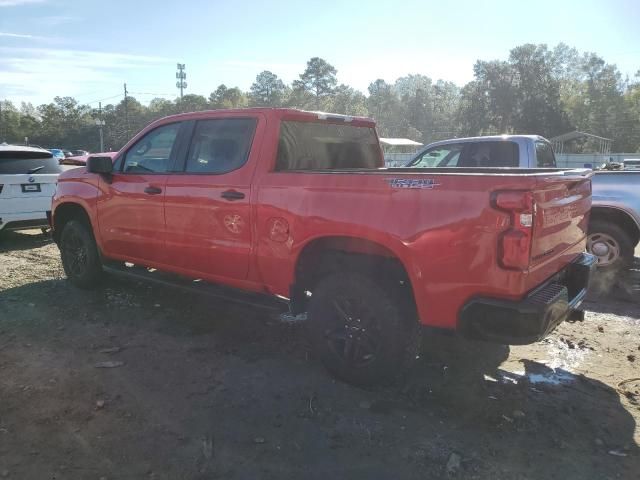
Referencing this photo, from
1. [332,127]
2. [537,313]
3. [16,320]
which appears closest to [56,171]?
[16,320]

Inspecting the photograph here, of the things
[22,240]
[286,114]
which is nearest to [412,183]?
[286,114]

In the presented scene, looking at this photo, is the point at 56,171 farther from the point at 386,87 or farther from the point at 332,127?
the point at 386,87

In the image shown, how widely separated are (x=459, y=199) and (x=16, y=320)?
176 inches

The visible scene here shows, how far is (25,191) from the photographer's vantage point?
8.31 metres

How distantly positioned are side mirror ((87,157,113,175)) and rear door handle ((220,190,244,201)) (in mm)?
1715

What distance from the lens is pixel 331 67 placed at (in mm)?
97625

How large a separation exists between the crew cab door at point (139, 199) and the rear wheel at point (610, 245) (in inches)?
210

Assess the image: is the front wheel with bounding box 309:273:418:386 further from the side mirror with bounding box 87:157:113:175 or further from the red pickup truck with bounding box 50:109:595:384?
the side mirror with bounding box 87:157:113:175

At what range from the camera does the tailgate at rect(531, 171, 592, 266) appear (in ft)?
9.81

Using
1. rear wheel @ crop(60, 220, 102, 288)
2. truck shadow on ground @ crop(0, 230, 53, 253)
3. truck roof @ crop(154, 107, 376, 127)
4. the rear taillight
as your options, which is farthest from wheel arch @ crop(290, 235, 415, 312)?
truck shadow on ground @ crop(0, 230, 53, 253)

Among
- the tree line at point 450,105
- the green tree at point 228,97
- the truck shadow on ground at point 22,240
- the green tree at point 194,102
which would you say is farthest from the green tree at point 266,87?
the truck shadow on ground at point 22,240

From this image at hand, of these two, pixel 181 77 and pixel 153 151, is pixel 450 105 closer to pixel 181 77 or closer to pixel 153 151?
pixel 181 77

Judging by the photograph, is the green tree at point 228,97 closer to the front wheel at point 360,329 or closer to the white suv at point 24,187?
the white suv at point 24,187

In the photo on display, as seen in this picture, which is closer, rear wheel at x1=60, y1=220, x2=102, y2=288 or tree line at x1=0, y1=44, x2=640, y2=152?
rear wheel at x1=60, y1=220, x2=102, y2=288
